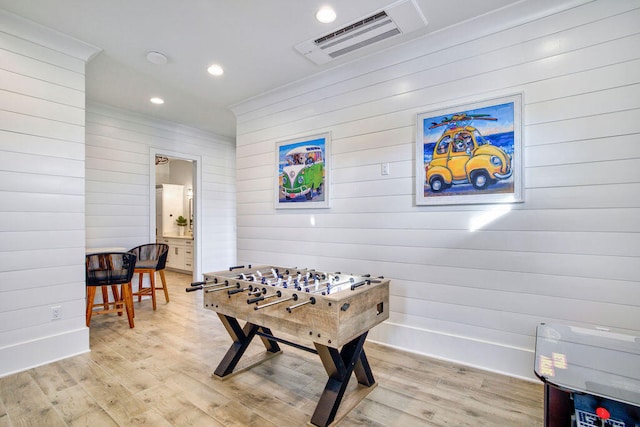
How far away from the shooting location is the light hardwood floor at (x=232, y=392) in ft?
5.97

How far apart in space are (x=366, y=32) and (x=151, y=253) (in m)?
3.96

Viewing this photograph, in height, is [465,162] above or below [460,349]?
above

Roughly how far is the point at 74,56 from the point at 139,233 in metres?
2.58

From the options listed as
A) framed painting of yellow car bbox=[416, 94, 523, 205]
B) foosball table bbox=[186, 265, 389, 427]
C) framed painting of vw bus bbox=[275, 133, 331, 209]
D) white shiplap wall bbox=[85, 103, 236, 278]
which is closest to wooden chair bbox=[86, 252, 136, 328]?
white shiplap wall bbox=[85, 103, 236, 278]

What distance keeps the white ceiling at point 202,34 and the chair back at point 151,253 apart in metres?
2.08

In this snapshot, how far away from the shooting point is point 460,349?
2.51 metres

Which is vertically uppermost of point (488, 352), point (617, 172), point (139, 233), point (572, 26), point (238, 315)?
point (572, 26)

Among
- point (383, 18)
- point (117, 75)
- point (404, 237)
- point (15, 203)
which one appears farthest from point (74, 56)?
point (404, 237)

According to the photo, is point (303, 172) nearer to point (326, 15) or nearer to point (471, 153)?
point (326, 15)

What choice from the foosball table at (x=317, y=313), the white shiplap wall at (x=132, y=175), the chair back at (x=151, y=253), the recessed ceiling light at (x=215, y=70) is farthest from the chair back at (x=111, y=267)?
the recessed ceiling light at (x=215, y=70)

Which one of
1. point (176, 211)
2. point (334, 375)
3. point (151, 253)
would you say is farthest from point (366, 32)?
point (176, 211)

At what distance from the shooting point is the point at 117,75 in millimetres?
3418

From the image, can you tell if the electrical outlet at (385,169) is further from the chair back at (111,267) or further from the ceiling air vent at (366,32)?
the chair back at (111,267)

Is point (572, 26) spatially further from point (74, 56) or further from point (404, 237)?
point (74, 56)
